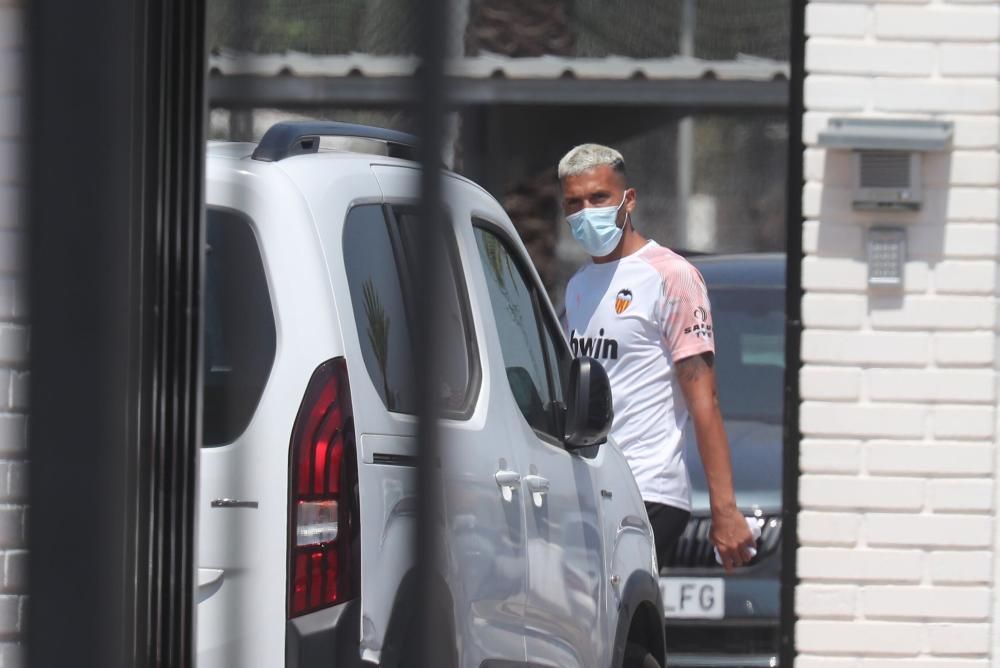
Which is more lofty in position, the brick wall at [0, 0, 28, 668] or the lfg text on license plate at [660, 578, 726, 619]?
the brick wall at [0, 0, 28, 668]

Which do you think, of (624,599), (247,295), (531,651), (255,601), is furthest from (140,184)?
(624,599)

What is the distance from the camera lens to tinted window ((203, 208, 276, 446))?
A: 8.04 feet

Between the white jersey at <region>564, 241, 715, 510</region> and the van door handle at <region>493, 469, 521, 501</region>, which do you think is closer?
the van door handle at <region>493, 469, 521, 501</region>

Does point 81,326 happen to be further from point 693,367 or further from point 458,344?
point 693,367

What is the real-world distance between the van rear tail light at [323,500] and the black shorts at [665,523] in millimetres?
1583

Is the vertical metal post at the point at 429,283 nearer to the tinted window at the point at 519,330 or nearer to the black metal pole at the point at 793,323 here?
the tinted window at the point at 519,330

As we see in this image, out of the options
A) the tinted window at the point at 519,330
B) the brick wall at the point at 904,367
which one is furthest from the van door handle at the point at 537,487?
the brick wall at the point at 904,367

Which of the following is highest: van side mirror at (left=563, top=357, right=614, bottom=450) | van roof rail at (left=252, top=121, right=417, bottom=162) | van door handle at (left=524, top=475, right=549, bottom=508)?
van roof rail at (left=252, top=121, right=417, bottom=162)

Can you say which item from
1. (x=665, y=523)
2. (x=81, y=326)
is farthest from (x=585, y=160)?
(x=81, y=326)

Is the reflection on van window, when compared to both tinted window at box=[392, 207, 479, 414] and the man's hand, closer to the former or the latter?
tinted window at box=[392, 207, 479, 414]

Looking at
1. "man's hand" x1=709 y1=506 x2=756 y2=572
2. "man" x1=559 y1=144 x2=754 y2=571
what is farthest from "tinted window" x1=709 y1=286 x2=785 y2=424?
"man" x1=559 y1=144 x2=754 y2=571

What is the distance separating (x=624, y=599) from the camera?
3.49m

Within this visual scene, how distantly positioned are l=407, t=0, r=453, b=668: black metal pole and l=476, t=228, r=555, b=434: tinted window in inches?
56.0

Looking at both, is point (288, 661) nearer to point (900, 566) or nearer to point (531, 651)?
point (531, 651)
